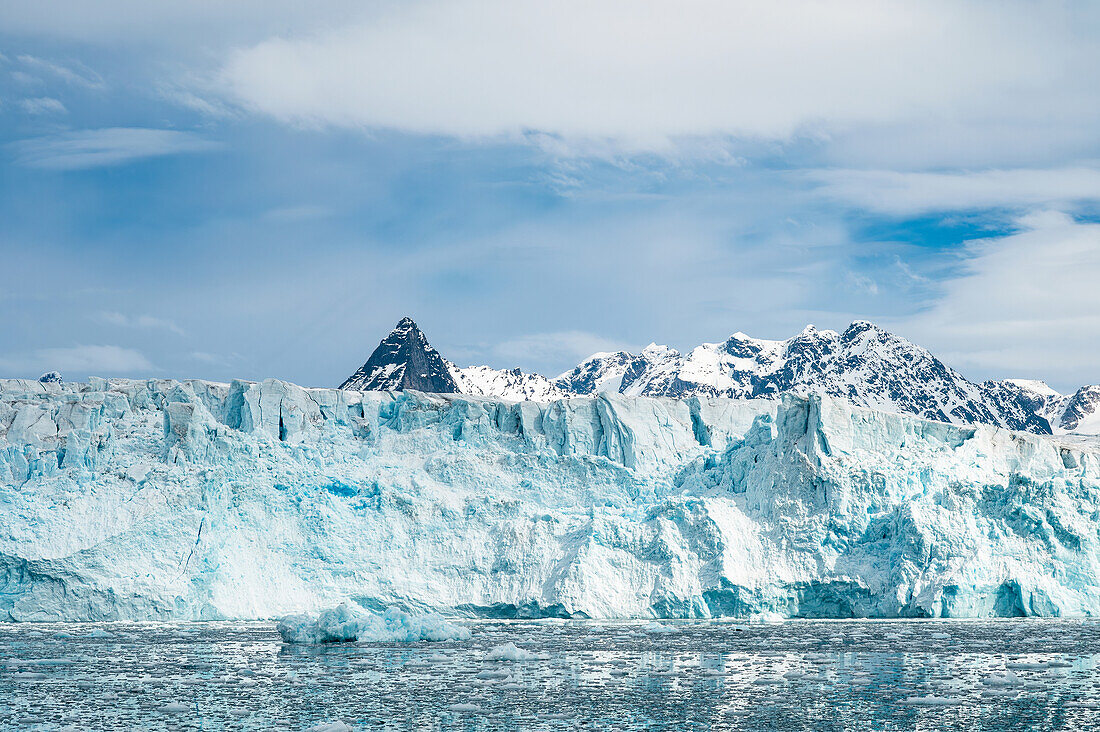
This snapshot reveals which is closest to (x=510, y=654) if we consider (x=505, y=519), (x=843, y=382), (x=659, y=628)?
(x=659, y=628)

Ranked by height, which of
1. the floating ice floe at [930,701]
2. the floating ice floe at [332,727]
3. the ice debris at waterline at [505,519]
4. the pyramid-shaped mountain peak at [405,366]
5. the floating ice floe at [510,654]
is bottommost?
the floating ice floe at [332,727]

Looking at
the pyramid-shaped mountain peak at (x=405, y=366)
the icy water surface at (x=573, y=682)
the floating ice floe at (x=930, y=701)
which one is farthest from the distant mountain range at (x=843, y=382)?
the floating ice floe at (x=930, y=701)

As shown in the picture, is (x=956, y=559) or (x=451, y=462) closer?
(x=956, y=559)

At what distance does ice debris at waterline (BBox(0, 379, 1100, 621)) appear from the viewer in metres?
36.0

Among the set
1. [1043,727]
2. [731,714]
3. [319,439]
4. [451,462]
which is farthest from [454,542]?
[1043,727]

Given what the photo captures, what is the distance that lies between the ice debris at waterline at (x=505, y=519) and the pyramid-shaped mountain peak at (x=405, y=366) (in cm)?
3978

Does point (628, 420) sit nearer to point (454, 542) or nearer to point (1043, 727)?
point (454, 542)

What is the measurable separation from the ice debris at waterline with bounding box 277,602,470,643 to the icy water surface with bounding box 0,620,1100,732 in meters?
0.74

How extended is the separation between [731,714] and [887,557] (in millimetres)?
22007

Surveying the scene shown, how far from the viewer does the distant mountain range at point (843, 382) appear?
109 m

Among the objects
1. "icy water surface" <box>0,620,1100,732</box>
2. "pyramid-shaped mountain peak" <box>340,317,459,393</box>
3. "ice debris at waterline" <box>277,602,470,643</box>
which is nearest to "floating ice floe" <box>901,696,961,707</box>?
"icy water surface" <box>0,620,1100,732</box>

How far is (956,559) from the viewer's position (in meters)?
35.6

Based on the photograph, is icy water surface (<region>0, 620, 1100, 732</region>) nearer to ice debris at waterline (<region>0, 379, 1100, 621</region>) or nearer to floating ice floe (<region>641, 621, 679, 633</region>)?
floating ice floe (<region>641, 621, 679, 633</region>)

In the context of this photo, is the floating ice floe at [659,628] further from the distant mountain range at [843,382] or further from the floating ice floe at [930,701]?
the distant mountain range at [843,382]
